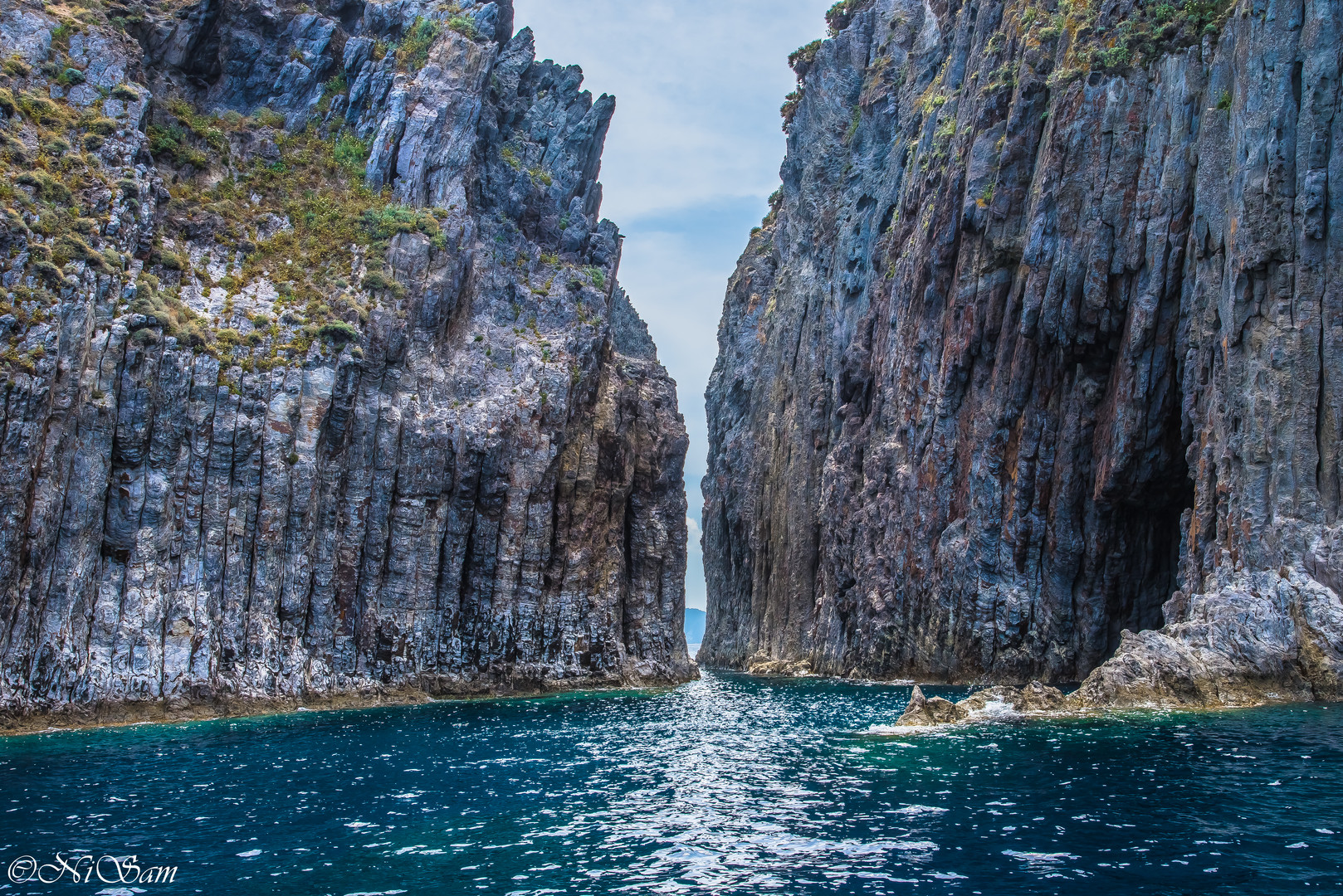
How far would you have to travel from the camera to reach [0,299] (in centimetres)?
4078

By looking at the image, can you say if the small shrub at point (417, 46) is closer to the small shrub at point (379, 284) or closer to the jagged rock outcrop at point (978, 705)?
the small shrub at point (379, 284)

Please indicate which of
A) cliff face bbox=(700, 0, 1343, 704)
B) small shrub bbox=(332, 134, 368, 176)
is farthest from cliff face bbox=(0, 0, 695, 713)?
cliff face bbox=(700, 0, 1343, 704)

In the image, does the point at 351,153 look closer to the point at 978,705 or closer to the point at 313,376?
the point at 313,376

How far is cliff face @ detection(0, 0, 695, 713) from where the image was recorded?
43188mm

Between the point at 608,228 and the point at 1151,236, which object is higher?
the point at 608,228

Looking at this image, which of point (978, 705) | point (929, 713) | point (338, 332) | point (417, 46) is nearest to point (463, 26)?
point (417, 46)

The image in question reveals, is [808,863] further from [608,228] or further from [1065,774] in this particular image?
[608,228]

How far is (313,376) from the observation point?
54.4 m

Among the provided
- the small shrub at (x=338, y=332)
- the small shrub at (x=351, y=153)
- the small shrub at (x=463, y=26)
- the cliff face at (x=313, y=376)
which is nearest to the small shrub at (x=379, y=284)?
the cliff face at (x=313, y=376)

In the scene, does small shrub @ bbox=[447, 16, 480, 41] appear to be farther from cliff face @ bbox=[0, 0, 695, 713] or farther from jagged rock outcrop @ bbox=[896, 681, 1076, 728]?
jagged rock outcrop @ bbox=[896, 681, 1076, 728]

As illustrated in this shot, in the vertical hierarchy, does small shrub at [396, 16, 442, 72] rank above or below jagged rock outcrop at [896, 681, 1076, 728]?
above

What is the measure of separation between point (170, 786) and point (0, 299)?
27545mm

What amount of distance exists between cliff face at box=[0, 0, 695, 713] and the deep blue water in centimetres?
1207

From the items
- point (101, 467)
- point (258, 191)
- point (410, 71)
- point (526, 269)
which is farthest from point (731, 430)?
point (101, 467)
